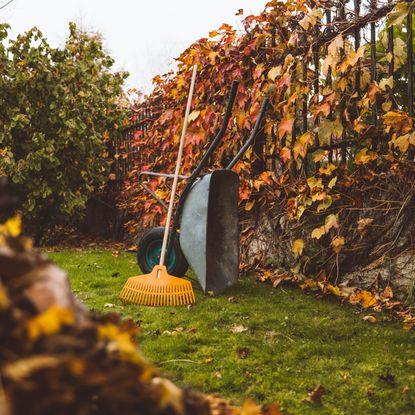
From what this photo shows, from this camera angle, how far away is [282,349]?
246 cm

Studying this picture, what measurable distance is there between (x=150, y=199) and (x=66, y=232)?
2238 millimetres

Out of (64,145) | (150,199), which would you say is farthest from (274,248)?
(64,145)

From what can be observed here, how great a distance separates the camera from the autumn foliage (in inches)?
126

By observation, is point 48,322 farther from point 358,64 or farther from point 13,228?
point 358,64

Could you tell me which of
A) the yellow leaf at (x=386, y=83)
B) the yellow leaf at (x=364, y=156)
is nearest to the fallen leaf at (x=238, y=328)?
the yellow leaf at (x=364, y=156)

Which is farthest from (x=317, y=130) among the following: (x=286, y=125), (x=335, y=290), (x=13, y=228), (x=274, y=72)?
(x=13, y=228)

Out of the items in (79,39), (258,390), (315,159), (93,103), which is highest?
(79,39)

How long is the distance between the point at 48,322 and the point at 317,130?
335 cm

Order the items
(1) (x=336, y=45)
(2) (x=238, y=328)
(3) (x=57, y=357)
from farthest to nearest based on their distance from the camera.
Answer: (1) (x=336, y=45) → (2) (x=238, y=328) → (3) (x=57, y=357)

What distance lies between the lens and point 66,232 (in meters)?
7.62

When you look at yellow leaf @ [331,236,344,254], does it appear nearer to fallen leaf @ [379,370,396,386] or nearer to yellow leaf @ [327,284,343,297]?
yellow leaf @ [327,284,343,297]

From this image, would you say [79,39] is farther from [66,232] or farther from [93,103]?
[66,232]

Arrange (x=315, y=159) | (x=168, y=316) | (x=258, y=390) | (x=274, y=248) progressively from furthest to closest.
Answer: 1. (x=274, y=248)
2. (x=315, y=159)
3. (x=168, y=316)
4. (x=258, y=390)

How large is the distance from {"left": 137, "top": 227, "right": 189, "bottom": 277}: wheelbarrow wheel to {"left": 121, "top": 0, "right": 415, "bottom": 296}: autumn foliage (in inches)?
32.0
